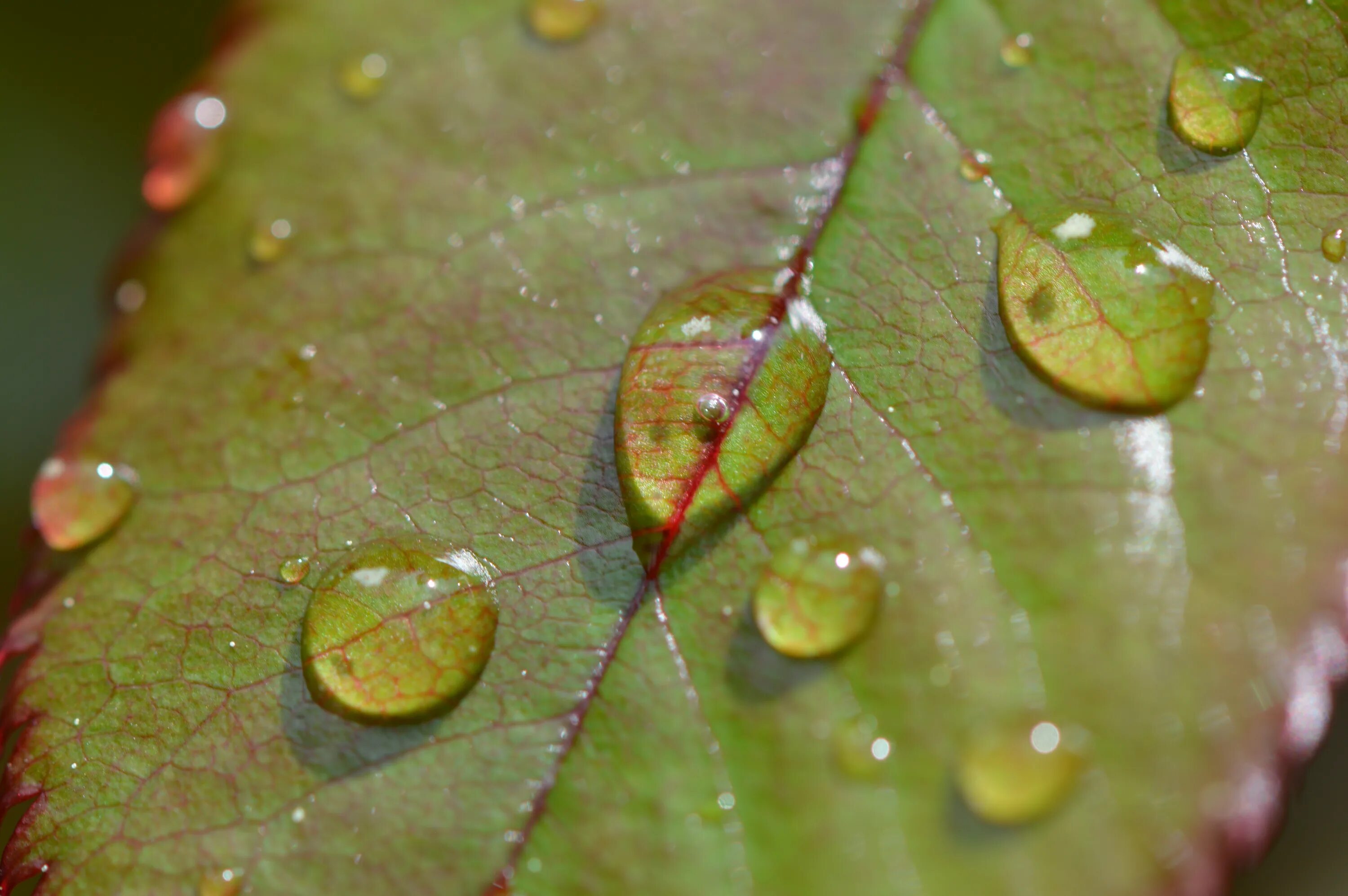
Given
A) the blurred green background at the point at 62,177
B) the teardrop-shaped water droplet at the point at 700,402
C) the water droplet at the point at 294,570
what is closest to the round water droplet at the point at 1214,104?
the teardrop-shaped water droplet at the point at 700,402

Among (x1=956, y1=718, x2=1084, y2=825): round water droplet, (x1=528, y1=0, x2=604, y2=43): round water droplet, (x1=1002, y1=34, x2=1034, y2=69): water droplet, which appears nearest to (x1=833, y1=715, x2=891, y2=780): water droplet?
(x1=956, y1=718, x2=1084, y2=825): round water droplet

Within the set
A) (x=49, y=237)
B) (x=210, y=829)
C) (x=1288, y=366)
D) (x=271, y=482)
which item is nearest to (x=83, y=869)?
(x=210, y=829)

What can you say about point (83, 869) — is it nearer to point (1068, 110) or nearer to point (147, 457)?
point (147, 457)

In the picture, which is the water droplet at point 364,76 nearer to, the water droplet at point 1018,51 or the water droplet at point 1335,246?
the water droplet at point 1018,51

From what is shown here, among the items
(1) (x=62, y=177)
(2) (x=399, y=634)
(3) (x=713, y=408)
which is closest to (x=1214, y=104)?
(3) (x=713, y=408)

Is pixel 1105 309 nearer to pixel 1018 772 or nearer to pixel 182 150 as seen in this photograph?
pixel 1018 772

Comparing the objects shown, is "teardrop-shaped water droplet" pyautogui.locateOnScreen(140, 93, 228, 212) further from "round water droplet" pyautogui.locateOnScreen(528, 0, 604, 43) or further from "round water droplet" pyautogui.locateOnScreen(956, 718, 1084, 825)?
"round water droplet" pyautogui.locateOnScreen(956, 718, 1084, 825)

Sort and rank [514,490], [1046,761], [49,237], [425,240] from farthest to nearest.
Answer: [49,237] → [425,240] → [514,490] → [1046,761]
